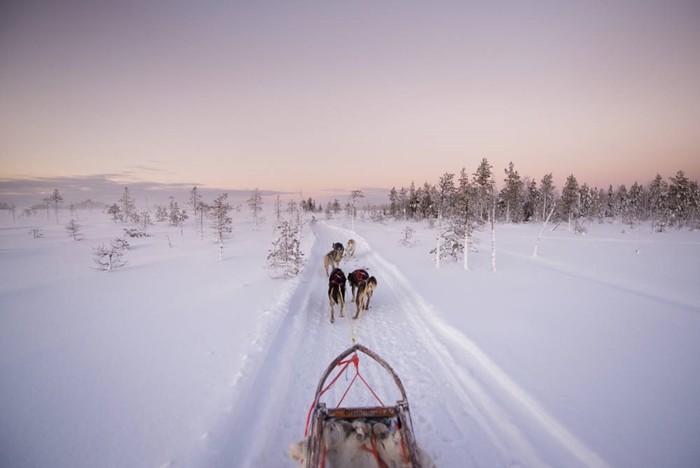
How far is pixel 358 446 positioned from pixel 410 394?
2.30 meters

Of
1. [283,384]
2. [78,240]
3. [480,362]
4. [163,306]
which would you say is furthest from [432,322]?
[78,240]

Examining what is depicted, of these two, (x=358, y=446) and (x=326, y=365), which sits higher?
(x=358, y=446)

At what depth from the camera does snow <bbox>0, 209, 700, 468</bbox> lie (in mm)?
3879

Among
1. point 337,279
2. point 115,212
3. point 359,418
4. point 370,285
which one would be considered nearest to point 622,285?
point 370,285

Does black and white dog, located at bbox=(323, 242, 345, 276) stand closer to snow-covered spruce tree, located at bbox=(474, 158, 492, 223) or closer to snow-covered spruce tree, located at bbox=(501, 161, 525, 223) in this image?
snow-covered spruce tree, located at bbox=(474, 158, 492, 223)

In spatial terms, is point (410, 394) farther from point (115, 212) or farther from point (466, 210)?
point (115, 212)

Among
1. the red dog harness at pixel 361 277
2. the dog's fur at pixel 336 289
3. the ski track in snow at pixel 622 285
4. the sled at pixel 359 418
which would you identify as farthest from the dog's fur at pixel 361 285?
the ski track in snow at pixel 622 285

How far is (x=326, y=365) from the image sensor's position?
6.17 metres

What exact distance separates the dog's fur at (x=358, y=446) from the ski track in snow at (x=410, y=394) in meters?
1.14

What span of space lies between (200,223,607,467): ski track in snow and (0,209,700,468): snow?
1.2 inches

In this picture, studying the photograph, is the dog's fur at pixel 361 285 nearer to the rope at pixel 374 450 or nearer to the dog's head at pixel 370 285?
the dog's head at pixel 370 285

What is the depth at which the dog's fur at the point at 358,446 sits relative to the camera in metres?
3.05

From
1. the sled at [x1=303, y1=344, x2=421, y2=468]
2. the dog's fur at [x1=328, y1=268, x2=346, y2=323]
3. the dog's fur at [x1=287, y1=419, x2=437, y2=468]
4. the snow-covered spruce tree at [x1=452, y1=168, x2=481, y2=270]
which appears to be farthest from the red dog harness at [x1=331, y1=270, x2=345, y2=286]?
the snow-covered spruce tree at [x1=452, y1=168, x2=481, y2=270]

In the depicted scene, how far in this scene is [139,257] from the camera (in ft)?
75.7
